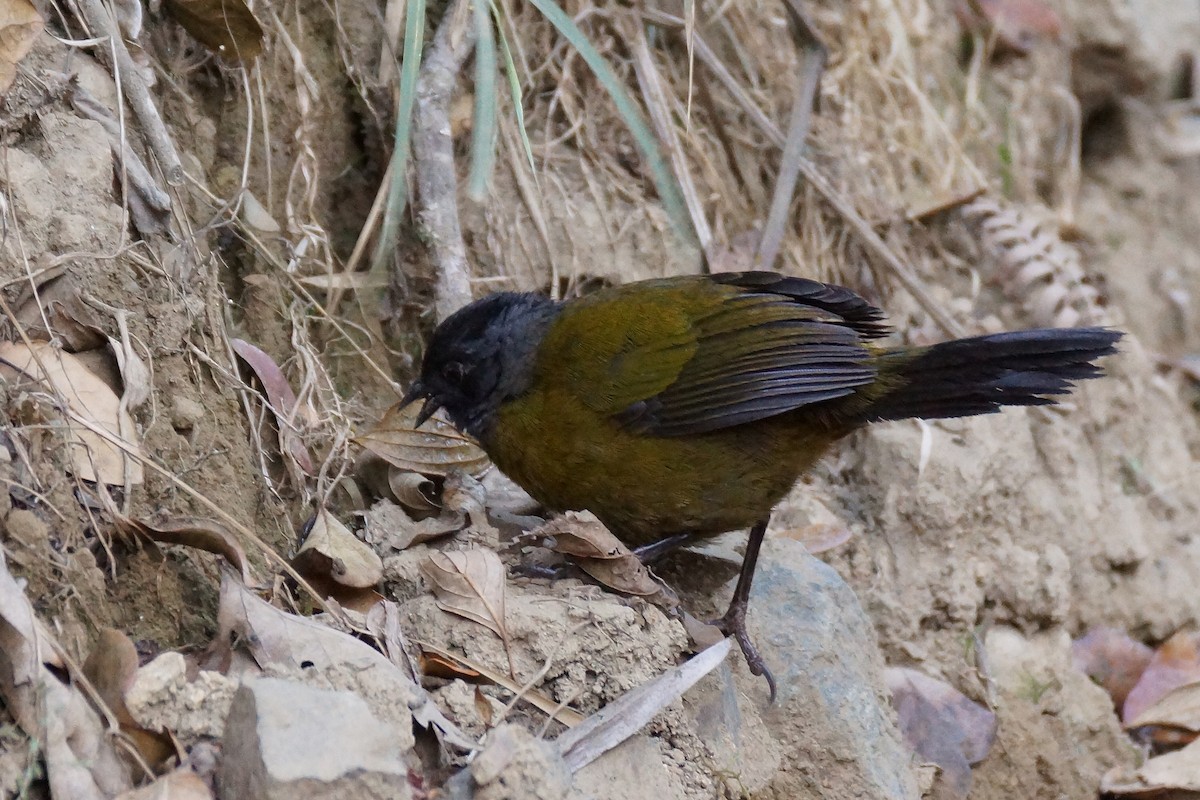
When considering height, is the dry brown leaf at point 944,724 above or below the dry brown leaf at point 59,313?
below

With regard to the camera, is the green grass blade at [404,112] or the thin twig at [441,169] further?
the thin twig at [441,169]

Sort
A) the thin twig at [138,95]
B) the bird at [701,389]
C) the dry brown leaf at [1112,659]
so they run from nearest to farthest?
1. the thin twig at [138,95]
2. the bird at [701,389]
3. the dry brown leaf at [1112,659]

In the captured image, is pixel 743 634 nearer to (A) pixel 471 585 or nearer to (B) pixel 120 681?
(A) pixel 471 585

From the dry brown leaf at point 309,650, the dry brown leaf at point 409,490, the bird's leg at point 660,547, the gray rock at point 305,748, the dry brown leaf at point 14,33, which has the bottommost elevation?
the bird's leg at point 660,547

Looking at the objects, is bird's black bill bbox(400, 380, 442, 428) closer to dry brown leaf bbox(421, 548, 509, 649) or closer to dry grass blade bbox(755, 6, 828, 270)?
dry brown leaf bbox(421, 548, 509, 649)

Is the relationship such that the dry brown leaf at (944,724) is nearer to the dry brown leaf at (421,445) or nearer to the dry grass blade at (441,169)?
the dry brown leaf at (421,445)

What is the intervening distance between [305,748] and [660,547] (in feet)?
5.56

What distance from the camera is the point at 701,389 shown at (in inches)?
144

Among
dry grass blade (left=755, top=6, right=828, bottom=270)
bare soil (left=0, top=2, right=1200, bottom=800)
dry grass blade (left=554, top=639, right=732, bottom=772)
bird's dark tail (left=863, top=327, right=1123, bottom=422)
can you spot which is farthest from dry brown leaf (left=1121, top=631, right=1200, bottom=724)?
dry grass blade (left=554, top=639, right=732, bottom=772)

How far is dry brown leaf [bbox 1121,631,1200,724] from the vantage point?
4367mm

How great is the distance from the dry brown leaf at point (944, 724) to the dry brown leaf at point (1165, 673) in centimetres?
80

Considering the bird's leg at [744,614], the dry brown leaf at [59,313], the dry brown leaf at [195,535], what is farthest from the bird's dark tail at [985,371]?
the dry brown leaf at [59,313]

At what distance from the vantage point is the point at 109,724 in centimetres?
220

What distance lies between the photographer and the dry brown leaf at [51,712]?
2.08 meters
